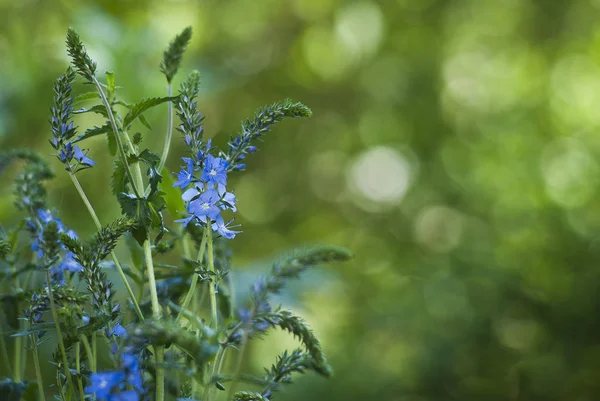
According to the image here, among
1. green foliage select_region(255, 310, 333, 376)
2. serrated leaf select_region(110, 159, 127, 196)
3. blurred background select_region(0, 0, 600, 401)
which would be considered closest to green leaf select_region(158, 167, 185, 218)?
serrated leaf select_region(110, 159, 127, 196)

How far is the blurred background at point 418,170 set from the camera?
2.30 m

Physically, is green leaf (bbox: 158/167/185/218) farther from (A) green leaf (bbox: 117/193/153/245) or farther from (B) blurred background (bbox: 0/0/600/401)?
(B) blurred background (bbox: 0/0/600/401)

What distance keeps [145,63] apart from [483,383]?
1.70 metres

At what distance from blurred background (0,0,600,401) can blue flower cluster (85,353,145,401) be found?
151 centimetres

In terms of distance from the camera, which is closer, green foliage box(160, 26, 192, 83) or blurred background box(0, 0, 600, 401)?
green foliage box(160, 26, 192, 83)

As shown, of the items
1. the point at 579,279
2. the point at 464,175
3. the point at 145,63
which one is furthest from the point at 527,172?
the point at 145,63

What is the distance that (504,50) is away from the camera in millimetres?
3156

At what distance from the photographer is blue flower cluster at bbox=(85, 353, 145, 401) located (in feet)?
1.21

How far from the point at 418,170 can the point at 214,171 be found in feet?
8.82

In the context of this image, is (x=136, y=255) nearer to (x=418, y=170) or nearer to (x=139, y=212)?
(x=139, y=212)

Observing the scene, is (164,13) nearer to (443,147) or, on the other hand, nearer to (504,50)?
(443,147)

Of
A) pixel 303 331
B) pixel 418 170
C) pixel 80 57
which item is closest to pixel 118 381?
pixel 303 331

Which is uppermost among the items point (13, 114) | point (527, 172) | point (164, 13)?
point (164, 13)

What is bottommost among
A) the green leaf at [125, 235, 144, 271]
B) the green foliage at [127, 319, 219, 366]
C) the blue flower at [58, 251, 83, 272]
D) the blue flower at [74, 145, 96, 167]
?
the green foliage at [127, 319, 219, 366]
